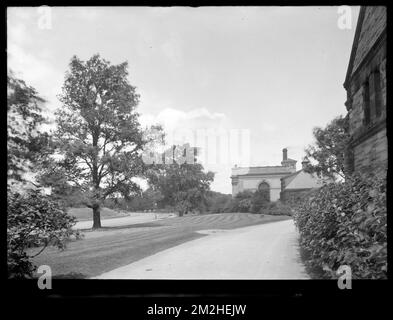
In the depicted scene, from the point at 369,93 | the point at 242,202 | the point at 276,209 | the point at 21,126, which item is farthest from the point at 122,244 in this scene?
the point at 369,93

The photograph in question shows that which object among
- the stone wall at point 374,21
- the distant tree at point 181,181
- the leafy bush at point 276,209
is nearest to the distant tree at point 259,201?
the leafy bush at point 276,209

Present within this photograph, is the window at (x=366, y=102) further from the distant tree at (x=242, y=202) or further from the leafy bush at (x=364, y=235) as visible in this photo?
the distant tree at (x=242, y=202)

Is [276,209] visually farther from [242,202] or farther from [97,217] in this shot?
[97,217]

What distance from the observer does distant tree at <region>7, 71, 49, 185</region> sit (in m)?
4.41

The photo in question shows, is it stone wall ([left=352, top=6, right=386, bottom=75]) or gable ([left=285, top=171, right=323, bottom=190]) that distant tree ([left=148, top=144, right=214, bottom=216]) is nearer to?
gable ([left=285, top=171, right=323, bottom=190])

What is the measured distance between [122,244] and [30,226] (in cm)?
493

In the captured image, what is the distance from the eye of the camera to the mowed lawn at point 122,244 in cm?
612

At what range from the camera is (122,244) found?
939cm

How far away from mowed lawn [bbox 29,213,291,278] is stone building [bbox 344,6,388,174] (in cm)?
357

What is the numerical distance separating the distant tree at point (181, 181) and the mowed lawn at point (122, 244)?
0.77 metres

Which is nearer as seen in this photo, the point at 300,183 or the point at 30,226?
the point at 30,226
